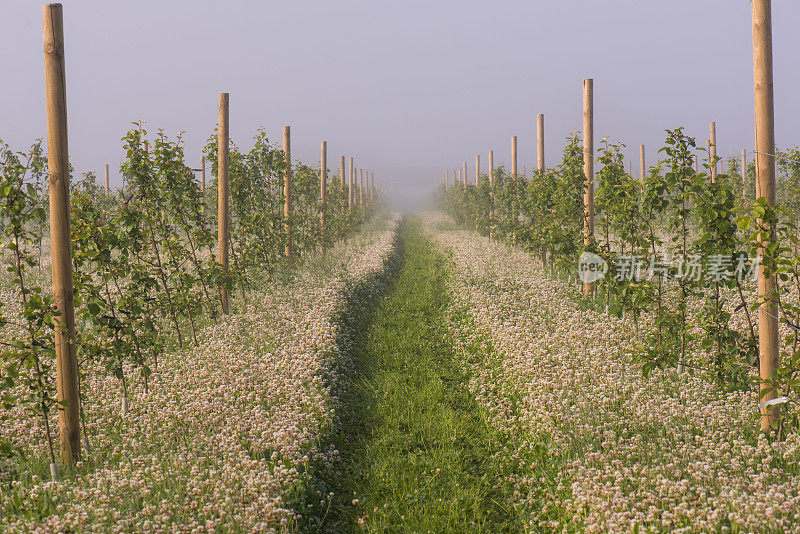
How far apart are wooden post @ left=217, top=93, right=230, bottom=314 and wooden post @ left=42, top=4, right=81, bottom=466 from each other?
5178 millimetres

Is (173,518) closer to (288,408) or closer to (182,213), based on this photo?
(288,408)

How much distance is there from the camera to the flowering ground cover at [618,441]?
3859 millimetres

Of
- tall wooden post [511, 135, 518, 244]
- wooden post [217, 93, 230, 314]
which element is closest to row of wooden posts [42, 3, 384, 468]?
wooden post [217, 93, 230, 314]

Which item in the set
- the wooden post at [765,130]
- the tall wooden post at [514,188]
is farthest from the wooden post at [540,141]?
the wooden post at [765,130]

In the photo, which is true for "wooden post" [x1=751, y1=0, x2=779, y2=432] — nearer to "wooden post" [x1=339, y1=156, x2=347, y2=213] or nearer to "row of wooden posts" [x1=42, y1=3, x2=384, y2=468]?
"row of wooden posts" [x1=42, y1=3, x2=384, y2=468]

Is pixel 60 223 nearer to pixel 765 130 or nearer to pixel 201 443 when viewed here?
pixel 201 443

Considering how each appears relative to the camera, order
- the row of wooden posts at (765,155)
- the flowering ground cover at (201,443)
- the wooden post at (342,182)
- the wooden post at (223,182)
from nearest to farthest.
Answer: the flowering ground cover at (201,443), the row of wooden posts at (765,155), the wooden post at (223,182), the wooden post at (342,182)

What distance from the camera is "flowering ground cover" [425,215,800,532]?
3859mm

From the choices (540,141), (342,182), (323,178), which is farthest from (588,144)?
(342,182)

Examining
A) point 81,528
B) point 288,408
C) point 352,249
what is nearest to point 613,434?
point 288,408

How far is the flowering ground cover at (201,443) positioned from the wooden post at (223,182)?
1.77 m

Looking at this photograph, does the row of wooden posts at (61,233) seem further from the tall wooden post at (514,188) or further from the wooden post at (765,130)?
the tall wooden post at (514,188)

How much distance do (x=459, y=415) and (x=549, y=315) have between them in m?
3.07

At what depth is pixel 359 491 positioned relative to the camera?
17.3ft
